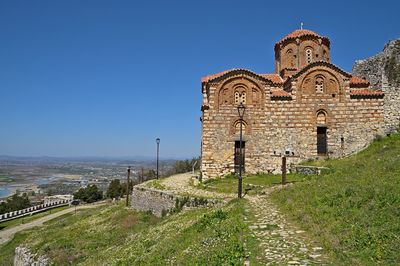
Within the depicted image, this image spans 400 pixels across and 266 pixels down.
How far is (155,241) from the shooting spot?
44.0ft

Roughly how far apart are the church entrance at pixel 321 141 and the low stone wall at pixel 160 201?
1282 centimetres

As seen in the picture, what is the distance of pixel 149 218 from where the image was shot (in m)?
20.7

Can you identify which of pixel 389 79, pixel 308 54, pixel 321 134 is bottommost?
pixel 321 134

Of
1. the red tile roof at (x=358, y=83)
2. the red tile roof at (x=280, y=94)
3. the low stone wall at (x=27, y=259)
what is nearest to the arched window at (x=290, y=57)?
the red tile roof at (x=280, y=94)

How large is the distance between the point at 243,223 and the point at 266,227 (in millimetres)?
892

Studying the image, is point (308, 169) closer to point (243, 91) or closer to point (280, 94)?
point (280, 94)

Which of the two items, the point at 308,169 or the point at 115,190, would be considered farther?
the point at 115,190

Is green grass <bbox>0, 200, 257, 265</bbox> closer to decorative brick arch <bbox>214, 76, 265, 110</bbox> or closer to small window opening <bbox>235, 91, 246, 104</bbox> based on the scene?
decorative brick arch <bbox>214, 76, 265, 110</bbox>

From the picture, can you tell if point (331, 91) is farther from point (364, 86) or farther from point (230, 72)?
point (230, 72)

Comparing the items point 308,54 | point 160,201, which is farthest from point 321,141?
point 160,201

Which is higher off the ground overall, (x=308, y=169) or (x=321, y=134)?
(x=321, y=134)

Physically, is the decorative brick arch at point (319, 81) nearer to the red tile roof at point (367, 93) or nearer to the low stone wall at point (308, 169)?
the red tile roof at point (367, 93)

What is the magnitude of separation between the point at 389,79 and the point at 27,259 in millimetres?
27496

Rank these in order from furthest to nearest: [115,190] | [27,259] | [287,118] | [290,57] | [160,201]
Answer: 1. [115,190]
2. [290,57]
3. [287,118]
4. [160,201]
5. [27,259]
